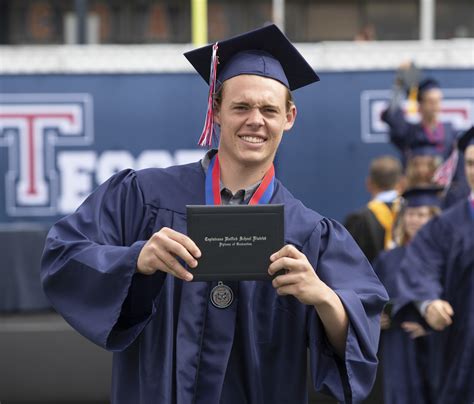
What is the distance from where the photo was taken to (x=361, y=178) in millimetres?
10180

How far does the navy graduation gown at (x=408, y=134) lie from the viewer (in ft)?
29.0

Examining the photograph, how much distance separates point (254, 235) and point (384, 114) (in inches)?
271

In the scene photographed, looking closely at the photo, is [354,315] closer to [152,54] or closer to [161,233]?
[161,233]

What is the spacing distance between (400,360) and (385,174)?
172 cm

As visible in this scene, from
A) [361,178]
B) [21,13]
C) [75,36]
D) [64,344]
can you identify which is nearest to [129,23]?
[21,13]

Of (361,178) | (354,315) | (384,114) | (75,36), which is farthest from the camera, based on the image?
(75,36)

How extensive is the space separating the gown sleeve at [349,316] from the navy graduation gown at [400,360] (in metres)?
3.36

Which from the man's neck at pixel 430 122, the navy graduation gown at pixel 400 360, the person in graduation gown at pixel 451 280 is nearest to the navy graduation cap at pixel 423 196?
the navy graduation gown at pixel 400 360

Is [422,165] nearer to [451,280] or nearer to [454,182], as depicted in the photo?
[454,182]

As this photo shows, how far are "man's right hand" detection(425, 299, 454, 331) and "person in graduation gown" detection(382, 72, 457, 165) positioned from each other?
329 centimetres

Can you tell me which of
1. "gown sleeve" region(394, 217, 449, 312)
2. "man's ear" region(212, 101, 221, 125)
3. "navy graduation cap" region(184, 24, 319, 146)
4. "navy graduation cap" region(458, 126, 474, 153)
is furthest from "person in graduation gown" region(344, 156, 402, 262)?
"man's ear" region(212, 101, 221, 125)

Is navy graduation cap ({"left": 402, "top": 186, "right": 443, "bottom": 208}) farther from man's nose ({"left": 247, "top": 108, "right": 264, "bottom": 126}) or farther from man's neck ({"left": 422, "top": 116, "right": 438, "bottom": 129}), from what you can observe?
man's nose ({"left": 247, "top": 108, "right": 264, "bottom": 126})

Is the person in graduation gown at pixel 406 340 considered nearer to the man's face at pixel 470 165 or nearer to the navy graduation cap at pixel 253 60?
the man's face at pixel 470 165

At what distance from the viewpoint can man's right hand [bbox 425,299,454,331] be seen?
5492 millimetres
